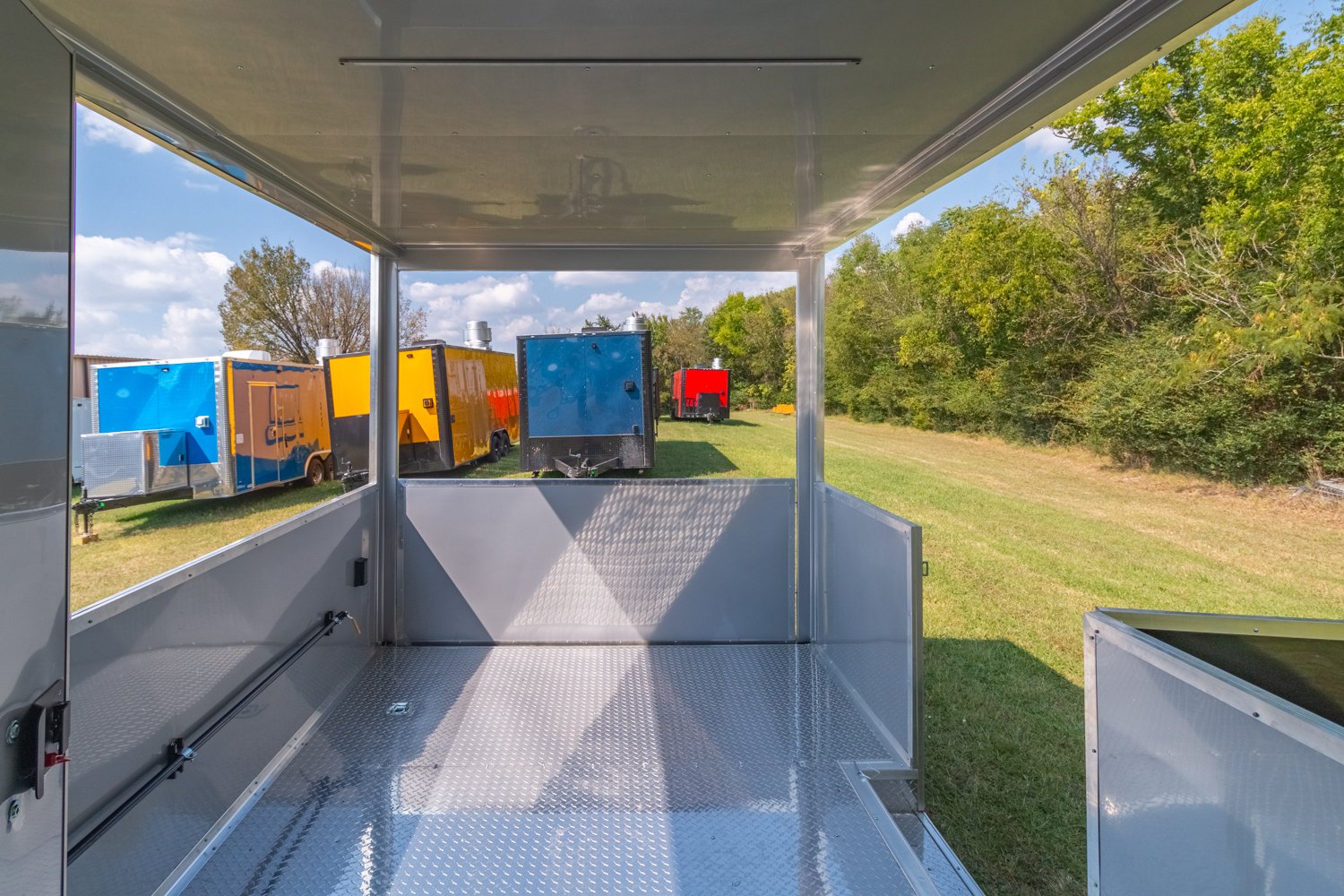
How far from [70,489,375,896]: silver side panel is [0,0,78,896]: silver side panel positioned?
0.63 meters

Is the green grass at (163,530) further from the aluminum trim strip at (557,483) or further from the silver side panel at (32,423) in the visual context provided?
the silver side panel at (32,423)

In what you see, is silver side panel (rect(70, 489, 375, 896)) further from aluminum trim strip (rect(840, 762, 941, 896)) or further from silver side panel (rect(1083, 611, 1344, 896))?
silver side panel (rect(1083, 611, 1344, 896))

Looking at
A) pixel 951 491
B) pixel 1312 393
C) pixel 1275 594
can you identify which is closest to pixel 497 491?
pixel 1275 594

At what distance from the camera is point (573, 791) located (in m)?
2.70

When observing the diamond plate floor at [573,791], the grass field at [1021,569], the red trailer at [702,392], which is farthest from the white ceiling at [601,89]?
the red trailer at [702,392]

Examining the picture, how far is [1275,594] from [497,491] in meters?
7.65

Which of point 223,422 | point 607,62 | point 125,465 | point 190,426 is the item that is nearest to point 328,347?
point 223,422

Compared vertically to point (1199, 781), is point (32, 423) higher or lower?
higher

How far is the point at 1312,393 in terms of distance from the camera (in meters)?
10.4

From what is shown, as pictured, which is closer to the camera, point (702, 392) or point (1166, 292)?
point (1166, 292)

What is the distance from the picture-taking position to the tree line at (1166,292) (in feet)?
34.4

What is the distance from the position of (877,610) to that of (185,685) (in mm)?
2525

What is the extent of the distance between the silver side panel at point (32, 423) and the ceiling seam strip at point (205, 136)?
61cm

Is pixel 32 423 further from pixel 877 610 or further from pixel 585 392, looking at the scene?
pixel 585 392
